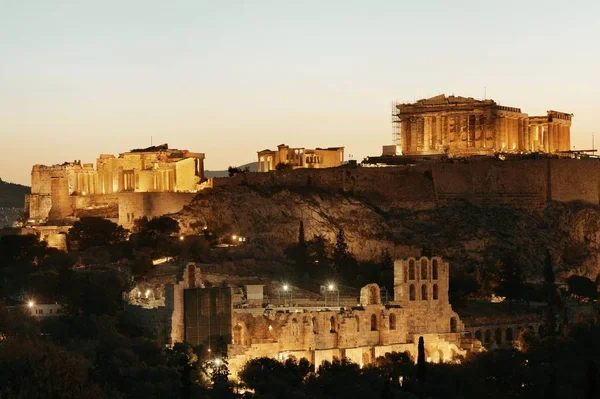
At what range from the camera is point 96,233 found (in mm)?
88312

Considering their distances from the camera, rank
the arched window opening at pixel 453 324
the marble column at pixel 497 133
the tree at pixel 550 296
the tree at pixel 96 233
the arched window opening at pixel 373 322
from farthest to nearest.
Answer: the marble column at pixel 497 133 < the tree at pixel 96 233 < the tree at pixel 550 296 < the arched window opening at pixel 453 324 < the arched window opening at pixel 373 322

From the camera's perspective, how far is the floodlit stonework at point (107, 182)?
96188 millimetres

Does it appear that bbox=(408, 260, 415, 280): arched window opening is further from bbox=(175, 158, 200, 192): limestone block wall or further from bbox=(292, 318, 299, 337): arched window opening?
bbox=(175, 158, 200, 192): limestone block wall

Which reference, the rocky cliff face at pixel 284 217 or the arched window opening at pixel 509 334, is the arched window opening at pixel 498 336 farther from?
the rocky cliff face at pixel 284 217

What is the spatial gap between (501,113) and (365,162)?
7.38m

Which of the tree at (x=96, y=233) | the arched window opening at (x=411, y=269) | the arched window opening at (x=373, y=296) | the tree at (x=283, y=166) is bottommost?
the arched window opening at (x=373, y=296)

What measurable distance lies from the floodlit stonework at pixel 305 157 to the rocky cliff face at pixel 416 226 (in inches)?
282

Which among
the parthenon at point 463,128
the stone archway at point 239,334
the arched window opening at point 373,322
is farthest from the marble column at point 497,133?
the stone archway at point 239,334

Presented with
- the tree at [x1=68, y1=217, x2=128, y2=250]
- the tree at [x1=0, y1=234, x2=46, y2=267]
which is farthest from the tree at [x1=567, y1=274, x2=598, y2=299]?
the tree at [x1=0, y1=234, x2=46, y2=267]

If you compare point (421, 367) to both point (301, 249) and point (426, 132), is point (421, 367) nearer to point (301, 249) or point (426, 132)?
point (301, 249)

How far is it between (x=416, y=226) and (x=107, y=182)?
1630 cm

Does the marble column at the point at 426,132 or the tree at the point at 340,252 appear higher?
the marble column at the point at 426,132

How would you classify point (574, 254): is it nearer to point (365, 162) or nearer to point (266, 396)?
point (365, 162)

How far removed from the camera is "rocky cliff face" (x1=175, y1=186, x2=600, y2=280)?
291ft
